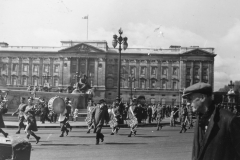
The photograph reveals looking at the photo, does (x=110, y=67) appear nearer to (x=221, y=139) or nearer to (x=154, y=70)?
(x=154, y=70)

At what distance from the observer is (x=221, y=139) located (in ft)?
8.77

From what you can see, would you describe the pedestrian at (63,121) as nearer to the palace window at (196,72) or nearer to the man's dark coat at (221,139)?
the man's dark coat at (221,139)

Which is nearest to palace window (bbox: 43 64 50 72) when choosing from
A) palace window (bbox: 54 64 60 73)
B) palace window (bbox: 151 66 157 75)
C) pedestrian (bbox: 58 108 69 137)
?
palace window (bbox: 54 64 60 73)

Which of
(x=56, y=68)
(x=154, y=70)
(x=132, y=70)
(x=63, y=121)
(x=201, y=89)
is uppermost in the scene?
(x=56, y=68)

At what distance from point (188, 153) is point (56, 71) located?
7056 centimetres

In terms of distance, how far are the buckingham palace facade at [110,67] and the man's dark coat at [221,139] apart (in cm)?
7215

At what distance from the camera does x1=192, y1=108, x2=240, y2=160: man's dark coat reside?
2639 millimetres

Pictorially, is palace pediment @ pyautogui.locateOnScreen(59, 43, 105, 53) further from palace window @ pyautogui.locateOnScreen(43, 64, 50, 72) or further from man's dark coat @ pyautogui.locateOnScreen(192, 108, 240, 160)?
man's dark coat @ pyautogui.locateOnScreen(192, 108, 240, 160)

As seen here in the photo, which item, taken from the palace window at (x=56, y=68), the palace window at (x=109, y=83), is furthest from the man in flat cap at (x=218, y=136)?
the palace window at (x=56, y=68)

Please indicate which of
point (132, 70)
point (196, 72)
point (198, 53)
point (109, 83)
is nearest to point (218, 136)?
point (109, 83)

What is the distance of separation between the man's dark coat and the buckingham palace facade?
7215 cm

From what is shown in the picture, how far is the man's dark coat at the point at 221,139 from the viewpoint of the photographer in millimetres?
2639

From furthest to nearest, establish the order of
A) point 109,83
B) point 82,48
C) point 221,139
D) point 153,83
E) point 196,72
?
point 153,83 → point 196,72 → point 109,83 → point 82,48 → point 221,139

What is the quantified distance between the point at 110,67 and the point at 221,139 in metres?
73.8
